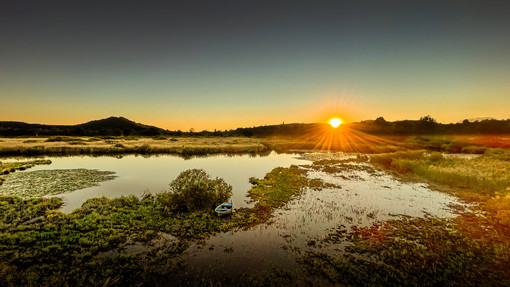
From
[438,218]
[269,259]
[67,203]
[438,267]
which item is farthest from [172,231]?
[438,218]

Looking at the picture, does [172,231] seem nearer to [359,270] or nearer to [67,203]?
[359,270]

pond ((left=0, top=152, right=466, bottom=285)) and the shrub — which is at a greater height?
the shrub

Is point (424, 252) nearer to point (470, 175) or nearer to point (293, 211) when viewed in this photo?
point (293, 211)

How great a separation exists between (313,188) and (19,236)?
92.3 ft

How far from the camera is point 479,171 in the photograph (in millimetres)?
32094

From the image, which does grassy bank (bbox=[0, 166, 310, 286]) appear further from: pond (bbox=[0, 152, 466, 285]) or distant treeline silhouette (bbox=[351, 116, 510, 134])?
distant treeline silhouette (bbox=[351, 116, 510, 134])

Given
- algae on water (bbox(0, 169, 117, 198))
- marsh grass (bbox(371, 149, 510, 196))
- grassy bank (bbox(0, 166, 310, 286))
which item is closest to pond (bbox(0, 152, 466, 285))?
grassy bank (bbox(0, 166, 310, 286))

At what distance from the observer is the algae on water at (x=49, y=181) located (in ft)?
84.5

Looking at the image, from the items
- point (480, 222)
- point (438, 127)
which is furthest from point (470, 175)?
point (438, 127)

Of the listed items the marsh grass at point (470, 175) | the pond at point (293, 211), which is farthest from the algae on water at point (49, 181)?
the marsh grass at point (470, 175)

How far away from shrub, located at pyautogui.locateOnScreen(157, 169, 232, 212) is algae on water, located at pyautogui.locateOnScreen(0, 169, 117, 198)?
14852 mm

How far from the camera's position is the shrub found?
20.5 meters

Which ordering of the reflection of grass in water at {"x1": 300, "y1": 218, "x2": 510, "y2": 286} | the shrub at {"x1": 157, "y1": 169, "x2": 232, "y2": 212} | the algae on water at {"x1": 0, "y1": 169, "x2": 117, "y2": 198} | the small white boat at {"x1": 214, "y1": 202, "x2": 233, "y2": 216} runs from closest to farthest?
the reflection of grass in water at {"x1": 300, "y1": 218, "x2": 510, "y2": 286}
the small white boat at {"x1": 214, "y1": 202, "x2": 233, "y2": 216}
the shrub at {"x1": 157, "y1": 169, "x2": 232, "y2": 212}
the algae on water at {"x1": 0, "y1": 169, "x2": 117, "y2": 198}

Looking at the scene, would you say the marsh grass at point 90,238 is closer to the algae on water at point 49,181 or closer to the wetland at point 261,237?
the wetland at point 261,237
